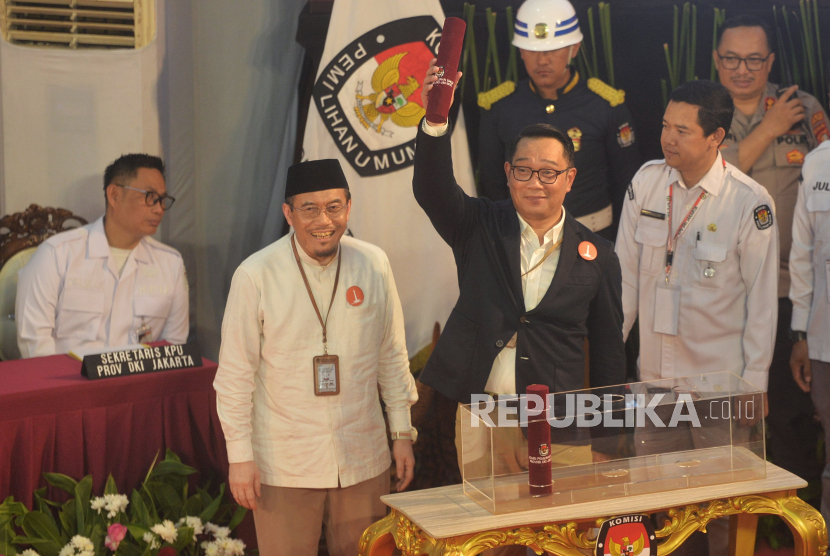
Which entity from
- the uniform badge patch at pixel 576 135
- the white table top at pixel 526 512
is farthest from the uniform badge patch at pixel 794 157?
the white table top at pixel 526 512

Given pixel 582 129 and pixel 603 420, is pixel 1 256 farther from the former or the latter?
pixel 603 420

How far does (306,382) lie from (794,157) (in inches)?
94.3

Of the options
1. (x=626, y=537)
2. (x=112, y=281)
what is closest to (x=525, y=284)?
(x=626, y=537)

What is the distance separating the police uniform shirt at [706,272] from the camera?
304cm

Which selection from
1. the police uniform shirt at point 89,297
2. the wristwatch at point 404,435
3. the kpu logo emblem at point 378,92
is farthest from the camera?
the kpu logo emblem at point 378,92

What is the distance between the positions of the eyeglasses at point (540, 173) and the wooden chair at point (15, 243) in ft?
7.69

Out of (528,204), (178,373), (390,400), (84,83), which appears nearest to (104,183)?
(84,83)

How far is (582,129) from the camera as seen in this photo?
3.57 meters

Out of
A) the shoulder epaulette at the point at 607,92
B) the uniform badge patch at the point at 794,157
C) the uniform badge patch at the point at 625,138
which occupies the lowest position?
the uniform badge patch at the point at 794,157

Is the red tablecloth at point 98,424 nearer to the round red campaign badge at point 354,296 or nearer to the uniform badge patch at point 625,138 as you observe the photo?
the round red campaign badge at point 354,296

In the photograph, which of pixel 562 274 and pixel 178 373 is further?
pixel 178 373

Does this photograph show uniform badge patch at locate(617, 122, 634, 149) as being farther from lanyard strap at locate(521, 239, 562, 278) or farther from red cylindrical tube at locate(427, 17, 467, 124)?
red cylindrical tube at locate(427, 17, 467, 124)

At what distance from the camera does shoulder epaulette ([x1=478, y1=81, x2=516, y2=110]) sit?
12.3 feet

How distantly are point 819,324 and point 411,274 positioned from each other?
166 centimetres
